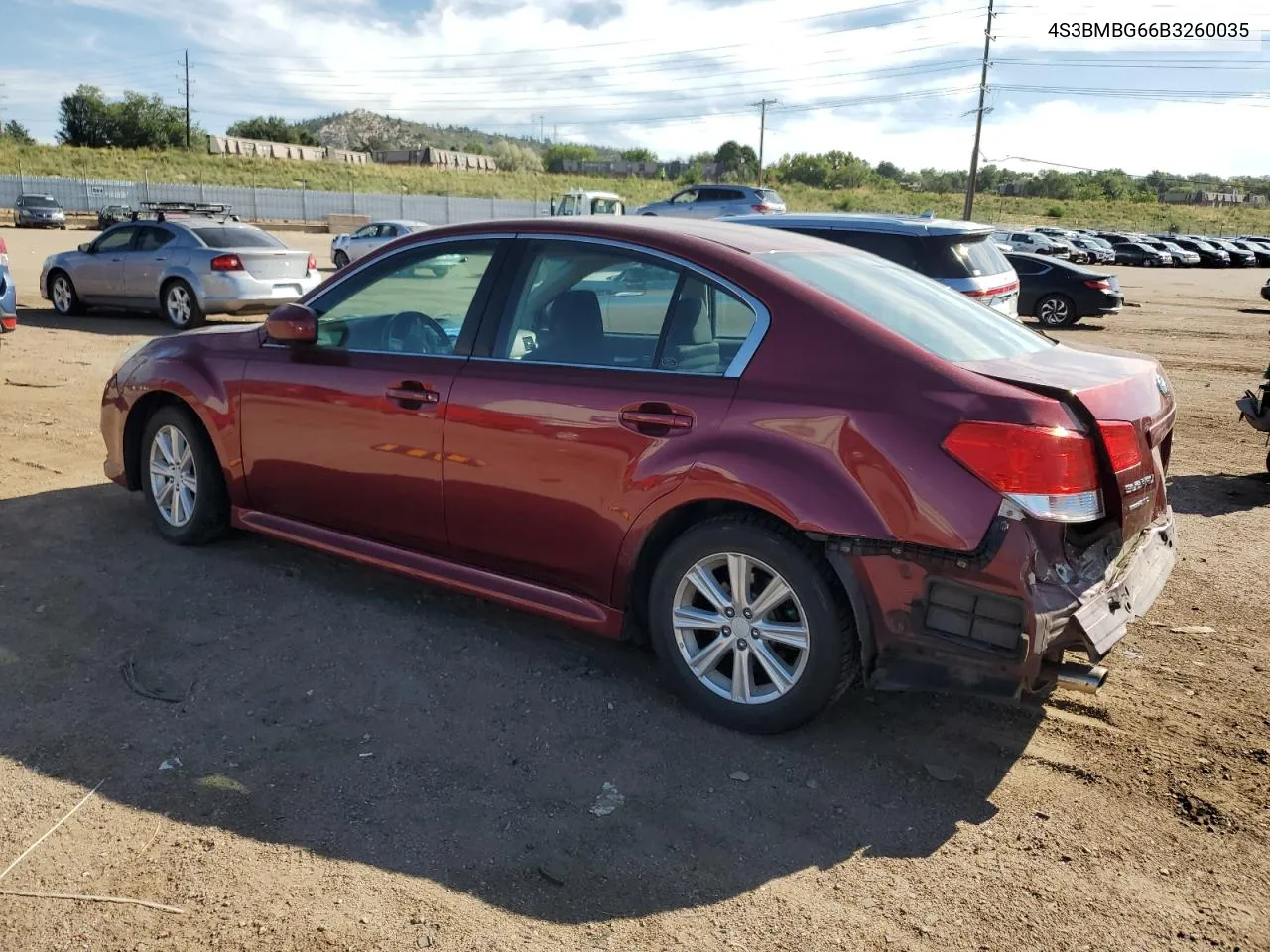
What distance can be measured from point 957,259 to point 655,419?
6757 millimetres

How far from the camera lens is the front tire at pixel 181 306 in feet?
46.8

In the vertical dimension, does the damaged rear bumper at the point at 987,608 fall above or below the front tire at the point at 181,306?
below

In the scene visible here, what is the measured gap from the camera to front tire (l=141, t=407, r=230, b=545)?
5.32 m

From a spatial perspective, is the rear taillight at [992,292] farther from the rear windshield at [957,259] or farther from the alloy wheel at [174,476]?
the alloy wheel at [174,476]

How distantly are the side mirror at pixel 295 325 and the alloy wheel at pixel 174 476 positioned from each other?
0.95 metres

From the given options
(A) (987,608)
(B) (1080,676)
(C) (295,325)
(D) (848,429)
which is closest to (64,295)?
(C) (295,325)

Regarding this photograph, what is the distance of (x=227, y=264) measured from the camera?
14.1 metres

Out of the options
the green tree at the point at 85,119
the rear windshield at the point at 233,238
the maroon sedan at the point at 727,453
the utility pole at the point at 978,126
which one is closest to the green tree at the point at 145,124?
the green tree at the point at 85,119

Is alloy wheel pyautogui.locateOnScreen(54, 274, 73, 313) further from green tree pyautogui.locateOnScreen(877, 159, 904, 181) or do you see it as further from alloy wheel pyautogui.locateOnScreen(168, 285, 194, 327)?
green tree pyautogui.locateOnScreen(877, 159, 904, 181)

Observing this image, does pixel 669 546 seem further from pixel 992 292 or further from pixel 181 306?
pixel 181 306

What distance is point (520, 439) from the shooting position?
4.11 m

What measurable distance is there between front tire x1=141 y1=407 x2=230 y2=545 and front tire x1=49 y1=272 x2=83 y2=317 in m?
11.5

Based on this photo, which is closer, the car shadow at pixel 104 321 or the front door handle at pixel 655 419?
the front door handle at pixel 655 419

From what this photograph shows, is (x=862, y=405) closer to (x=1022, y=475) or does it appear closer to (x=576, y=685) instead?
(x=1022, y=475)
